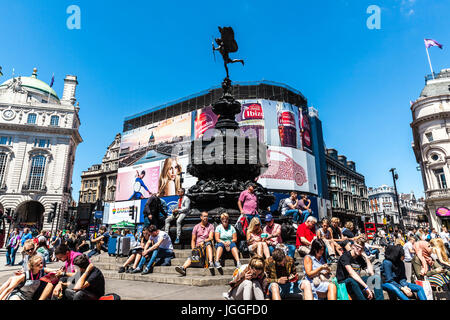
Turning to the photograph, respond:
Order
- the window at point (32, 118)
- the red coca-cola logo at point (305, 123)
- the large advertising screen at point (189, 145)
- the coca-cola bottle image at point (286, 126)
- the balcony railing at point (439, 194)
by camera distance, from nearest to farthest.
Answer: the balcony railing at point (439, 194), the large advertising screen at point (189, 145), the coca-cola bottle image at point (286, 126), the red coca-cola logo at point (305, 123), the window at point (32, 118)

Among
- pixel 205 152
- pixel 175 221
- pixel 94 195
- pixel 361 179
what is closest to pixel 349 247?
pixel 175 221

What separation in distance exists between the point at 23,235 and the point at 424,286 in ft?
60.3

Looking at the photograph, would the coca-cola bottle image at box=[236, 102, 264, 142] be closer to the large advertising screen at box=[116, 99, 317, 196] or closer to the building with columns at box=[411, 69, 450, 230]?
the large advertising screen at box=[116, 99, 317, 196]

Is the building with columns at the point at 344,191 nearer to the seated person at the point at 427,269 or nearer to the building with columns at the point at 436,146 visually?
the building with columns at the point at 436,146

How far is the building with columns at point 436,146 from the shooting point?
32469 millimetres

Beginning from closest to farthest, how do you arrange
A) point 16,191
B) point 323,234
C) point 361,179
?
point 323,234, point 16,191, point 361,179

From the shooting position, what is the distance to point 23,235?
1516cm

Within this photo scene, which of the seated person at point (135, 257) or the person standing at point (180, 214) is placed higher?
the person standing at point (180, 214)

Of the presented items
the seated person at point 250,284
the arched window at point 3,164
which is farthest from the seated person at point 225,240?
the arched window at point 3,164

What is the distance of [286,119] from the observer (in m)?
37.4

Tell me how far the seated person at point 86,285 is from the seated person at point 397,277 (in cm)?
447

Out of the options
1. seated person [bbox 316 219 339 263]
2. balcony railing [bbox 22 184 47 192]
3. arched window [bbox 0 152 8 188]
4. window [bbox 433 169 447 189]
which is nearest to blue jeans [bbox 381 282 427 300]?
seated person [bbox 316 219 339 263]

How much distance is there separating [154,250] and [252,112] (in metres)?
32.4
